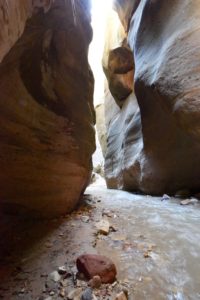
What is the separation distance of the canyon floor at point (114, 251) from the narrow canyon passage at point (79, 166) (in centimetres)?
1

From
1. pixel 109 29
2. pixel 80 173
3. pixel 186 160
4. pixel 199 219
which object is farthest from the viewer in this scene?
pixel 109 29

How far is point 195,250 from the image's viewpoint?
7.45 ft

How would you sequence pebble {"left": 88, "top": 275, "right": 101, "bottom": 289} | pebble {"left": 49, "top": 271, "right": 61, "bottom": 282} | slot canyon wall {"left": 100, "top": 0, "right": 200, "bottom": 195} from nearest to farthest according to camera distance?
pebble {"left": 88, "top": 275, "right": 101, "bottom": 289} < pebble {"left": 49, "top": 271, "right": 61, "bottom": 282} < slot canyon wall {"left": 100, "top": 0, "right": 200, "bottom": 195}

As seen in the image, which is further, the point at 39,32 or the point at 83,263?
the point at 39,32

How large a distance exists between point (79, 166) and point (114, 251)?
1751 mm

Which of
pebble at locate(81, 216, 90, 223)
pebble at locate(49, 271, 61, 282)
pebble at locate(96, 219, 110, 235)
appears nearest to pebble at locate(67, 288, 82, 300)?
pebble at locate(49, 271, 61, 282)

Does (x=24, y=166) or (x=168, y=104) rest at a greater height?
(x=168, y=104)

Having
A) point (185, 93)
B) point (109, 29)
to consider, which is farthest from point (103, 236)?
point (109, 29)

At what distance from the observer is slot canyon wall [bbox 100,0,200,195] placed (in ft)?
12.3

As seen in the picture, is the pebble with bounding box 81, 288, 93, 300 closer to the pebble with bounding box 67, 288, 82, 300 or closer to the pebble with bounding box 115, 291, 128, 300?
the pebble with bounding box 67, 288, 82, 300

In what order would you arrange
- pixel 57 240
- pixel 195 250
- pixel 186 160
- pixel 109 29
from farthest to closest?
1. pixel 109 29
2. pixel 186 160
3. pixel 57 240
4. pixel 195 250

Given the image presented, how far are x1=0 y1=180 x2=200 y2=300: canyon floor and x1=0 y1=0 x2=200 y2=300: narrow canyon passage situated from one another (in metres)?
0.01

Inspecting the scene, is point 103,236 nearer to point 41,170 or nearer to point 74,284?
point 74,284

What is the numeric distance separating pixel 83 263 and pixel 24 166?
155 cm
